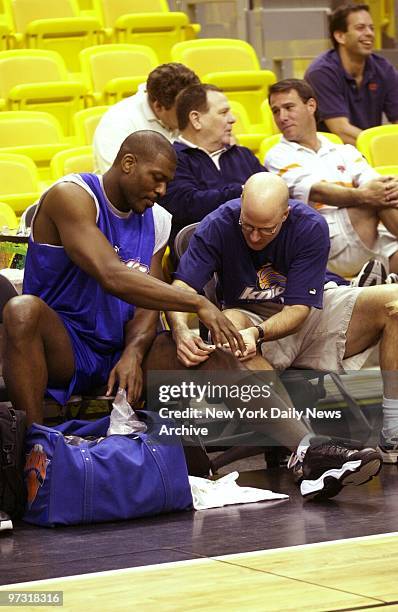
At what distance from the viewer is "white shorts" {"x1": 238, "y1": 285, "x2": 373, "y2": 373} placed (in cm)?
457

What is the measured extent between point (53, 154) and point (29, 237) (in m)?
2.19

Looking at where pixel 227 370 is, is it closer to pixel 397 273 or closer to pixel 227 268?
pixel 227 268

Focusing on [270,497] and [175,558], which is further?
[270,497]

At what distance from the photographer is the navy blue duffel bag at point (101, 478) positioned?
12.1 ft

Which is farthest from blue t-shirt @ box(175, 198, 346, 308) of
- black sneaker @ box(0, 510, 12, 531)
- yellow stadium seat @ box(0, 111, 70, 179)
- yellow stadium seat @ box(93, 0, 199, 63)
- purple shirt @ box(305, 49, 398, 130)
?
yellow stadium seat @ box(93, 0, 199, 63)

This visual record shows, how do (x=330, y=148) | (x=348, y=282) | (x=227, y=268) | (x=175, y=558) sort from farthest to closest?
1. (x=330, y=148)
2. (x=348, y=282)
3. (x=227, y=268)
4. (x=175, y=558)

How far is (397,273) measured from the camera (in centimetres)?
541

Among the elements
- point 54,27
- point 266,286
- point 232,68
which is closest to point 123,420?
point 266,286

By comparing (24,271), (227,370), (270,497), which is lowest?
(270,497)

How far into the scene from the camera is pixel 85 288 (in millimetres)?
4273

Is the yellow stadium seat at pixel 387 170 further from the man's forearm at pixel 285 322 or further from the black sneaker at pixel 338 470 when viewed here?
the black sneaker at pixel 338 470

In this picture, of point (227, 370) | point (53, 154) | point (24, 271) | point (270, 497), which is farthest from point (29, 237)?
point (53, 154)

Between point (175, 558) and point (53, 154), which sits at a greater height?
point (53, 154)

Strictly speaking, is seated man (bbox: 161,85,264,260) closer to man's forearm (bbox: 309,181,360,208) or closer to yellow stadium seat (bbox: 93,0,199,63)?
man's forearm (bbox: 309,181,360,208)
